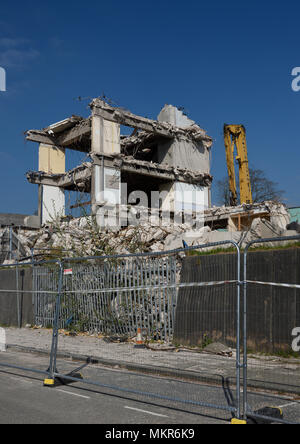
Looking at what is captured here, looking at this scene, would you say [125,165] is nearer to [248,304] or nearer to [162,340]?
[162,340]

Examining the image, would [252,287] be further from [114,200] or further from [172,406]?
[114,200]

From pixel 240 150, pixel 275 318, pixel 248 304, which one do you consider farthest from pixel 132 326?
pixel 240 150

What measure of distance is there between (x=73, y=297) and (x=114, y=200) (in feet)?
77.4

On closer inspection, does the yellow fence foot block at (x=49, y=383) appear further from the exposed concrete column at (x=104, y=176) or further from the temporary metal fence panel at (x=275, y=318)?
the exposed concrete column at (x=104, y=176)

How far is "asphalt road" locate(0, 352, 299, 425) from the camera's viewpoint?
5.97 meters

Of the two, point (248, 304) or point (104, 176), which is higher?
point (104, 176)

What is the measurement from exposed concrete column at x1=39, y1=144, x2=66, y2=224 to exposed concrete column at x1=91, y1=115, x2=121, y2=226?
21.1 ft

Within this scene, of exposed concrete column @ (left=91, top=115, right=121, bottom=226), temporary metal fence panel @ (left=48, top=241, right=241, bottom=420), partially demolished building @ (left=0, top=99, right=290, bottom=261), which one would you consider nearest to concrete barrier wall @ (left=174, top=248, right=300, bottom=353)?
temporary metal fence panel @ (left=48, top=241, right=241, bottom=420)

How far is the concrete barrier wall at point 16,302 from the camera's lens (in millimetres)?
17834

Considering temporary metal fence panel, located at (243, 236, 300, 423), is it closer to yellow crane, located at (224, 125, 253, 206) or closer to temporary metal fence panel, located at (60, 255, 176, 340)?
temporary metal fence panel, located at (60, 255, 176, 340)

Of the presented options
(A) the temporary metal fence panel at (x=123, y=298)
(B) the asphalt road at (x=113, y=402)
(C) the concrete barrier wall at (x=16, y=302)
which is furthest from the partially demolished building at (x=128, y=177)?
(B) the asphalt road at (x=113, y=402)

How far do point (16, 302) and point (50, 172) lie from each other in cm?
2560

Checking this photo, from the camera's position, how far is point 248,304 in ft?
35.8
